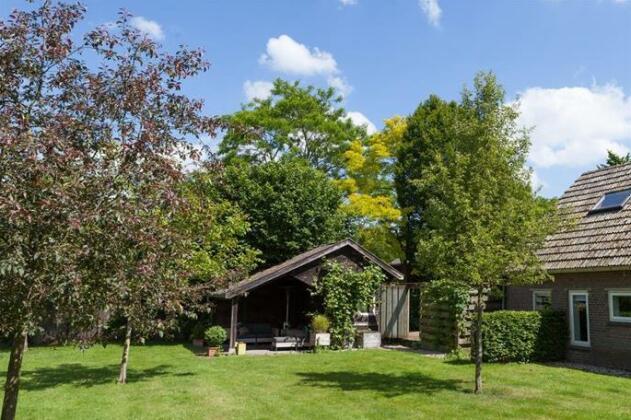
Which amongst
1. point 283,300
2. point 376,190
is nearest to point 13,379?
point 283,300

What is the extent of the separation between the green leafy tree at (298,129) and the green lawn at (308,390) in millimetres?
25254

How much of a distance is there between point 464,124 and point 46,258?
9.78 meters

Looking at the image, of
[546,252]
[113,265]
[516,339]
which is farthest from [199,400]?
[546,252]

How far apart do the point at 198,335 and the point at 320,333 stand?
5631 millimetres

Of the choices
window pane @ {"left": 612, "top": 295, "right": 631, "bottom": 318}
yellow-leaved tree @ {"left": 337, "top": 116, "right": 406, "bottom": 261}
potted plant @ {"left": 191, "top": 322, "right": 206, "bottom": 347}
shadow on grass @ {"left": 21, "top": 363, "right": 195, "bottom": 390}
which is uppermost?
yellow-leaved tree @ {"left": 337, "top": 116, "right": 406, "bottom": 261}

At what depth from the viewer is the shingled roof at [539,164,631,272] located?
15.6m

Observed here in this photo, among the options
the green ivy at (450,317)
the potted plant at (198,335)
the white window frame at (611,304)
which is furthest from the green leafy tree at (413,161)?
the white window frame at (611,304)

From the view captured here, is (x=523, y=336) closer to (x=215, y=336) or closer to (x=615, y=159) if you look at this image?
(x=215, y=336)

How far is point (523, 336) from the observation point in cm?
1628

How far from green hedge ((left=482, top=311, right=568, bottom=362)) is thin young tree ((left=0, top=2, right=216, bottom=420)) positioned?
1211cm

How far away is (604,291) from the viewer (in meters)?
16.0

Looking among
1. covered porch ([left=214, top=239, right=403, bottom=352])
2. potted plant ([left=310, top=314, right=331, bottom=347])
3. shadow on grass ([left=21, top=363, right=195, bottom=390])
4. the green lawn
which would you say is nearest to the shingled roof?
the green lawn

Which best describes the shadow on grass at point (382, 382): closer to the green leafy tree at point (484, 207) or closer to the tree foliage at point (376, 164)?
the green leafy tree at point (484, 207)

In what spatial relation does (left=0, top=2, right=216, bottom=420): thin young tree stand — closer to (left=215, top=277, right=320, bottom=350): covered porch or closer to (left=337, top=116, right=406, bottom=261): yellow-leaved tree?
(left=215, top=277, right=320, bottom=350): covered porch
